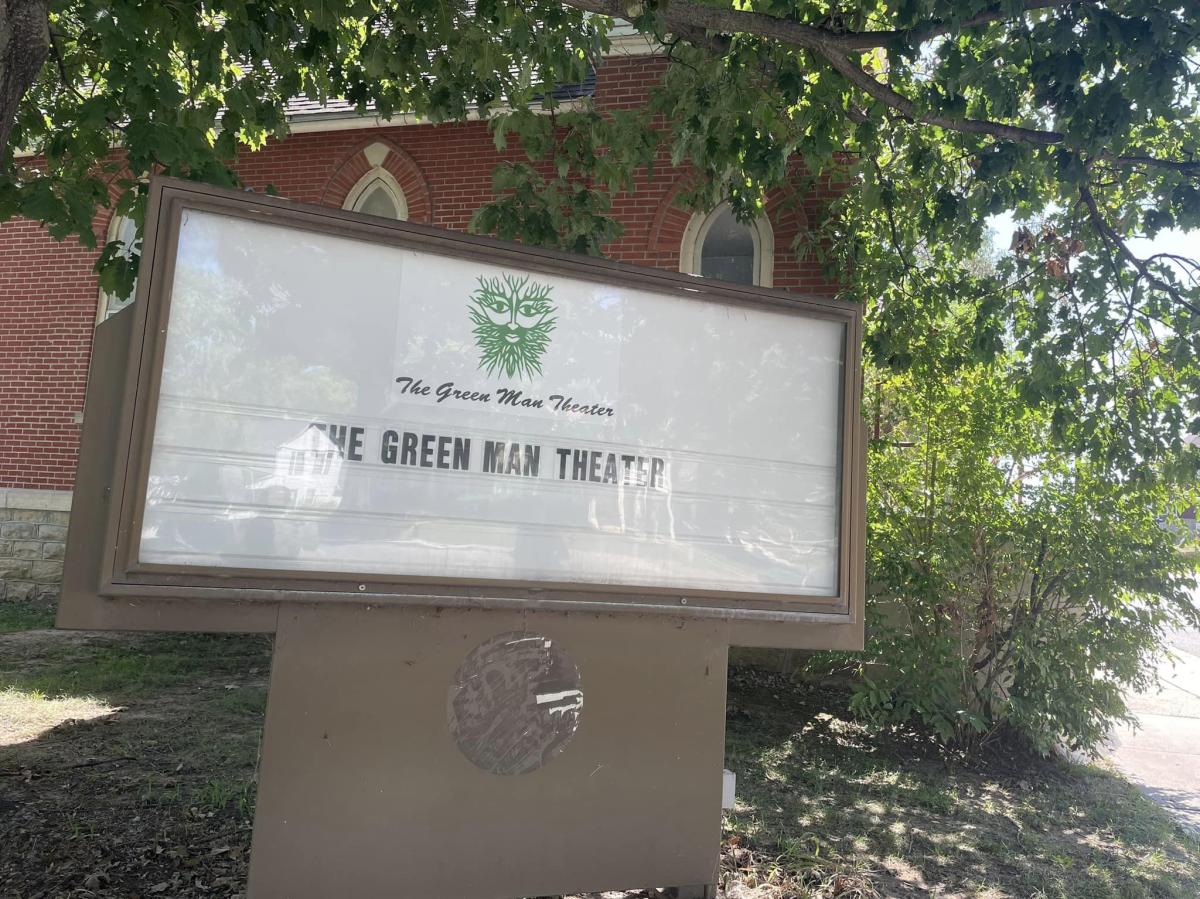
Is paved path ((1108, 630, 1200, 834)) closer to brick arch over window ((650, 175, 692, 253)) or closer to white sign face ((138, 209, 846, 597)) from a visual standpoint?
white sign face ((138, 209, 846, 597))

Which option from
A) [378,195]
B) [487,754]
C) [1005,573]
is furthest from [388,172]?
[487,754]

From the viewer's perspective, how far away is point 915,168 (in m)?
5.05

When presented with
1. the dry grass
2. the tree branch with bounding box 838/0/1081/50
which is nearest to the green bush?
the tree branch with bounding box 838/0/1081/50

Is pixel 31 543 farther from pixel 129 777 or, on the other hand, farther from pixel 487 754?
pixel 487 754

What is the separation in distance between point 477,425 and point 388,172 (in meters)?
8.45

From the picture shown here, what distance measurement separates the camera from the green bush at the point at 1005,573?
5.24 meters

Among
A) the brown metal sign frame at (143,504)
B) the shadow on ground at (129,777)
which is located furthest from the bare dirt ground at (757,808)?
the brown metal sign frame at (143,504)

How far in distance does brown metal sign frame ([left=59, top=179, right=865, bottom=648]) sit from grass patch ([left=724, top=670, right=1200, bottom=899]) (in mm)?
1935

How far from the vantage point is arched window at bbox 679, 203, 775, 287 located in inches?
338

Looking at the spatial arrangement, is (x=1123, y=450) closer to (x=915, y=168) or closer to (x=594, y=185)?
(x=915, y=168)

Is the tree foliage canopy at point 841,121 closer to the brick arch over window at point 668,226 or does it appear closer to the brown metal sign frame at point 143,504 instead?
the brown metal sign frame at point 143,504

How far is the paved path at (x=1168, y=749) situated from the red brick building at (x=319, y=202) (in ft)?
15.7

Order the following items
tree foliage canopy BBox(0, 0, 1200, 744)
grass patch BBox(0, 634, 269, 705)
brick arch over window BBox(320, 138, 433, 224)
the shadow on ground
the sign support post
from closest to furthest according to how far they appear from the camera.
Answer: the sign support post, the shadow on ground, tree foliage canopy BBox(0, 0, 1200, 744), grass patch BBox(0, 634, 269, 705), brick arch over window BBox(320, 138, 433, 224)

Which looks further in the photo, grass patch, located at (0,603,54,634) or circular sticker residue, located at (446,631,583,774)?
grass patch, located at (0,603,54,634)
